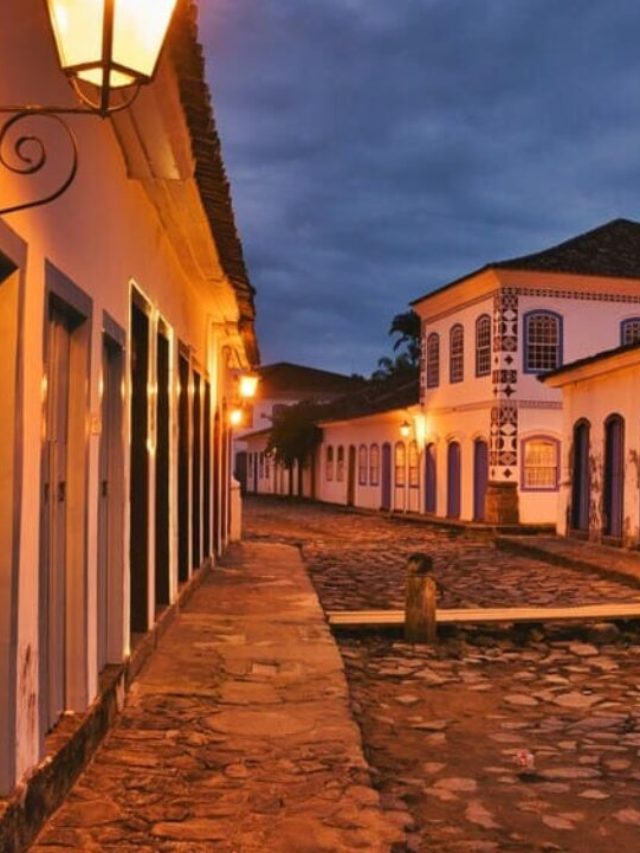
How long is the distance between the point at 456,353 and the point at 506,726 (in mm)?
21425

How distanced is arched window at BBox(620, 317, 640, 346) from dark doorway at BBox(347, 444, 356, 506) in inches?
561

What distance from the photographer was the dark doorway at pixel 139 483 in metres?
6.70

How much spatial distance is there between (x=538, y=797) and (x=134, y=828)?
6.65 ft

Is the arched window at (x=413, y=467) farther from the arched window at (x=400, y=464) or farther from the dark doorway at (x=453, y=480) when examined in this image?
the dark doorway at (x=453, y=480)

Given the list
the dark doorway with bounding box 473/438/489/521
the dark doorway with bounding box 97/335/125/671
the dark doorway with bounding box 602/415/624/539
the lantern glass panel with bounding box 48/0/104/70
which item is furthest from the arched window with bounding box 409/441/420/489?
the lantern glass panel with bounding box 48/0/104/70

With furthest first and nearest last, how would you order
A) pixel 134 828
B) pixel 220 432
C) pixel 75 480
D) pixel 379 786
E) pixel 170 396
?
pixel 220 432
pixel 170 396
pixel 379 786
pixel 75 480
pixel 134 828

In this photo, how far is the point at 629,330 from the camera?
83.4ft

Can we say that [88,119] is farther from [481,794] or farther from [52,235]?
[481,794]

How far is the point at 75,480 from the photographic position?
4.70m

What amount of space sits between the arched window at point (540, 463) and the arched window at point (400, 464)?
6.83m

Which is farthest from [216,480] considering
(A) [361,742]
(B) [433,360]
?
(B) [433,360]

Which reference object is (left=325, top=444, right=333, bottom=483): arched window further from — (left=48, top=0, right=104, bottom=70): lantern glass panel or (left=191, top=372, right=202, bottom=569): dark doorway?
(left=48, top=0, right=104, bottom=70): lantern glass panel

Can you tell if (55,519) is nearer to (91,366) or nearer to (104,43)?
(91,366)

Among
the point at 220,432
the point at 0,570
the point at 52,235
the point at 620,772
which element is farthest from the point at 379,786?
the point at 220,432
